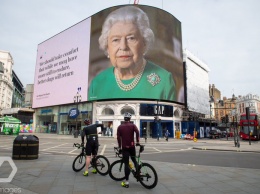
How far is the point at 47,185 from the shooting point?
6.06 m

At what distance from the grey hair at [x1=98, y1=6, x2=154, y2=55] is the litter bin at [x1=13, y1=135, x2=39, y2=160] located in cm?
3714

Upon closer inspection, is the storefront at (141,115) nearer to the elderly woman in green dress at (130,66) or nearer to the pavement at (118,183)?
the elderly woman in green dress at (130,66)

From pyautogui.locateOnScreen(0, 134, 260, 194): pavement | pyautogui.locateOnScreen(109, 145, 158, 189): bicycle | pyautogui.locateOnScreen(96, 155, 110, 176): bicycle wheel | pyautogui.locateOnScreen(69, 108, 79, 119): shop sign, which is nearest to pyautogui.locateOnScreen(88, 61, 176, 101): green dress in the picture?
pyautogui.locateOnScreen(69, 108, 79, 119): shop sign

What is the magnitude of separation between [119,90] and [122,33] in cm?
1168

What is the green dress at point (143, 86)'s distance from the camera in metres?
43.6

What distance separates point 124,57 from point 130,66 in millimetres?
2213

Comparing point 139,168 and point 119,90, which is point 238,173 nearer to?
point 139,168

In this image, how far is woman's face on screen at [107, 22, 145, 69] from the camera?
4391 cm

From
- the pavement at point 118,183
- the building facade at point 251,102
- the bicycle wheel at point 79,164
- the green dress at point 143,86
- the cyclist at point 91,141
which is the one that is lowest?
the pavement at point 118,183

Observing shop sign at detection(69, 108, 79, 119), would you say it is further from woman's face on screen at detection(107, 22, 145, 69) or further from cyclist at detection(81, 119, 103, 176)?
cyclist at detection(81, 119, 103, 176)

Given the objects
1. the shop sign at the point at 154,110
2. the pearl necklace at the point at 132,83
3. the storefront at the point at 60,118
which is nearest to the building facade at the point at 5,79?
the storefront at the point at 60,118

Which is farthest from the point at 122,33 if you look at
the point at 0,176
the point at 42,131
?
the point at 0,176

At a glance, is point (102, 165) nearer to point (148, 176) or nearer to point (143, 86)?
point (148, 176)

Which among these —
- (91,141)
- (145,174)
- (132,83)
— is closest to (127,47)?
(132,83)
